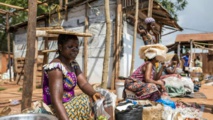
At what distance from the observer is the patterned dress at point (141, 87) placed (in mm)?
3561

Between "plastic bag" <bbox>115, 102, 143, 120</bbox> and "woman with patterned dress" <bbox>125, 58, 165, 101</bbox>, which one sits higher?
"woman with patterned dress" <bbox>125, 58, 165, 101</bbox>

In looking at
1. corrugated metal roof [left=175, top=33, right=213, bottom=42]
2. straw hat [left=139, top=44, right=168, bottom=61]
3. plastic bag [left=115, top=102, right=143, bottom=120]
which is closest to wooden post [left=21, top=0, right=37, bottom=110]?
plastic bag [left=115, top=102, right=143, bottom=120]

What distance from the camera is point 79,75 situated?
2.31m

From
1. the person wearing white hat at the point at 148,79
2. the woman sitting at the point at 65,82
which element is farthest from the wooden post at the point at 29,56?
the person wearing white hat at the point at 148,79

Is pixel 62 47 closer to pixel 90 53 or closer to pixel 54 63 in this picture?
pixel 54 63

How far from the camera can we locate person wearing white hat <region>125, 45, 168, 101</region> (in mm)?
A: 3549

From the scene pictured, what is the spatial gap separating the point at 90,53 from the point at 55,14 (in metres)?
2.89

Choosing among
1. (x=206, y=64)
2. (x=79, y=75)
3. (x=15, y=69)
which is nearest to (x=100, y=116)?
(x=79, y=75)

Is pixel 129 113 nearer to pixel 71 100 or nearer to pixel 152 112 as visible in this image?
pixel 152 112

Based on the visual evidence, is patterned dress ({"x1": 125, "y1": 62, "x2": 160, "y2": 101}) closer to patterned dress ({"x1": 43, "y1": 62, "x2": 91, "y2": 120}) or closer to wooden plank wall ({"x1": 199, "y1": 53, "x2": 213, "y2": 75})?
patterned dress ({"x1": 43, "y1": 62, "x2": 91, "y2": 120})

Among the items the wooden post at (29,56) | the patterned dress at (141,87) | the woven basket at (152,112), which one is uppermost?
the wooden post at (29,56)

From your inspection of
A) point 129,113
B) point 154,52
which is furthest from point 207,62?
point 129,113

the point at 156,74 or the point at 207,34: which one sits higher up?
the point at 207,34

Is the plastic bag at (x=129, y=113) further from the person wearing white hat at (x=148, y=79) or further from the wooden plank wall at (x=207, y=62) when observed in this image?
the wooden plank wall at (x=207, y=62)
